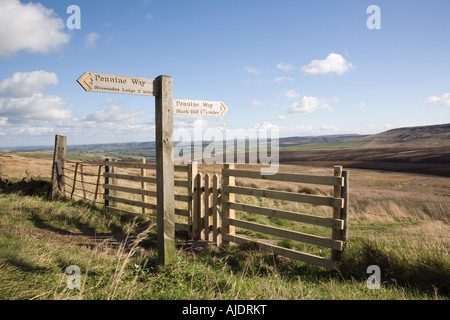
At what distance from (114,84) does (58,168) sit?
8.69 m

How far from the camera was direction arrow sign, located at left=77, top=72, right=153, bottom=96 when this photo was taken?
181 inches

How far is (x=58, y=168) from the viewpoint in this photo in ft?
39.0

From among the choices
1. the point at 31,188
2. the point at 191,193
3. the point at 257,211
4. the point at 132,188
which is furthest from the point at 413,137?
the point at 31,188

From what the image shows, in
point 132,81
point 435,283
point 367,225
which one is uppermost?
point 132,81

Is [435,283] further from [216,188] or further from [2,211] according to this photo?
[2,211]

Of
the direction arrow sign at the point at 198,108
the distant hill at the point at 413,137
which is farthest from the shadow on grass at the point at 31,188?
the distant hill at the point at 413,137

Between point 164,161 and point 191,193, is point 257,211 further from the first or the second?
point 164,161

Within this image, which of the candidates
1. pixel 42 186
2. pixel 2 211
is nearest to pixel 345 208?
pixel 2 211

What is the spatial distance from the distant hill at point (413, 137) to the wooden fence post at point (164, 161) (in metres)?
110
